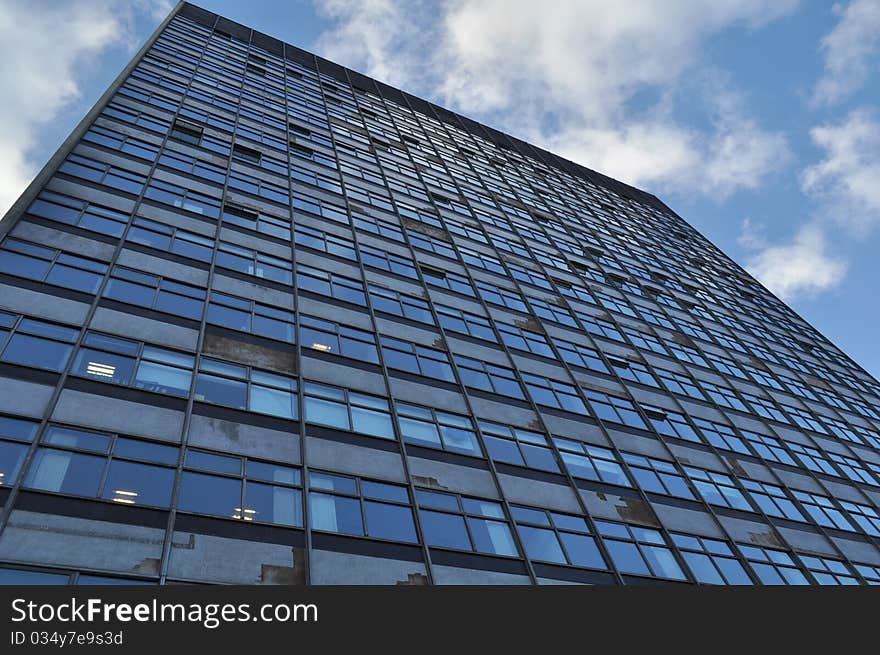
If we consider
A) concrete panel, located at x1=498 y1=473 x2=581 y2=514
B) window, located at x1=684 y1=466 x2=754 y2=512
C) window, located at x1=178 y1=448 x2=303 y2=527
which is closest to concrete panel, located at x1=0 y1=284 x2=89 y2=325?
window, located at x1=178 y1=448 x2=303 y2=527

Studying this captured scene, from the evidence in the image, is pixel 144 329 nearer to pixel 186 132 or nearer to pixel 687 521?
pixel 186 132

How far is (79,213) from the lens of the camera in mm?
20859

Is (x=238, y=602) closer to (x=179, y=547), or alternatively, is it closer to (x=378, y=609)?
(x=378, y=609)

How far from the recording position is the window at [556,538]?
56.6ft

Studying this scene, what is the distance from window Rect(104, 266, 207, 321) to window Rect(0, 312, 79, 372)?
7.27ft

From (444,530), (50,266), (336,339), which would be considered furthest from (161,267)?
(444,530)

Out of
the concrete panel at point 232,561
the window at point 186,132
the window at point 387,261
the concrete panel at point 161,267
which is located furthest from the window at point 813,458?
the window at point 186,132

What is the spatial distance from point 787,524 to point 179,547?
22332mm

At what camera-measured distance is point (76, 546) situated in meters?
11.7

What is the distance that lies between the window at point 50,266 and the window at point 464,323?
1287 cm

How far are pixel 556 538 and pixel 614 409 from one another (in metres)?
9.50

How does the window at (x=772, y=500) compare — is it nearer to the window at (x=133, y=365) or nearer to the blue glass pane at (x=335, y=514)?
the blue glass pane at (x=335, y=514)

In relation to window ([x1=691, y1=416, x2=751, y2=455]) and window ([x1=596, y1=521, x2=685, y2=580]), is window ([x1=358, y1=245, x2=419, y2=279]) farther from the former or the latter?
window ([x1=691, y1=416, x2=751, y2=455])

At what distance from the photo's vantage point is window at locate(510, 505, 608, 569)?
56.6 feet
